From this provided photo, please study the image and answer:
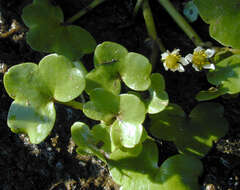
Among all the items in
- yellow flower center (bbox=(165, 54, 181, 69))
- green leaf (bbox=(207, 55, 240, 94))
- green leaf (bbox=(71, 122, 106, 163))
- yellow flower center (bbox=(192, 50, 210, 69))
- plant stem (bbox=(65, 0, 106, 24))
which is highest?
plant stem (bbox=(65, 0, 106, 24))

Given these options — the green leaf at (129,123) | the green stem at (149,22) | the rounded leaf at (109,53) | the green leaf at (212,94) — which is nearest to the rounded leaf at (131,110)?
the green leaf at (129,123)

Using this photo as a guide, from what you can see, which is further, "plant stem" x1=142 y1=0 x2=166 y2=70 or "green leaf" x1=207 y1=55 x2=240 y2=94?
"plant stem" x1=142 y1=0 x2=166 y2=70

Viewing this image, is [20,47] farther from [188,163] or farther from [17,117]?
[188,163]

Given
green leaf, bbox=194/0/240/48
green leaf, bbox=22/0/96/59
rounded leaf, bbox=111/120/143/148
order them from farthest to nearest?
green leaf, bbox=22/0/96/59
green leaf, bbox=194/0/240/48
rounded leaf, bbox=111/120/143/148

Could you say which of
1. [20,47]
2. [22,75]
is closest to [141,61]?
[22,75]

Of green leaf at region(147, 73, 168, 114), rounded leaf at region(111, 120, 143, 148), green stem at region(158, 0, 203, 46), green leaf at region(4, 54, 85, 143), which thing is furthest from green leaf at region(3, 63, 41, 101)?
green stem at region(158, 0, 203, 46)

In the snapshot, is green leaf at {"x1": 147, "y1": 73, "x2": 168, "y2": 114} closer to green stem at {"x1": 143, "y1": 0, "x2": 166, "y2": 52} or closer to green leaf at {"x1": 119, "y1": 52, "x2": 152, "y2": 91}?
green leaf at {"x1": 119, "y1": 52, "x2": 152, "y2": 91}
